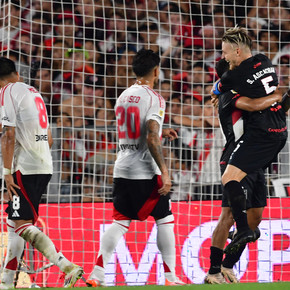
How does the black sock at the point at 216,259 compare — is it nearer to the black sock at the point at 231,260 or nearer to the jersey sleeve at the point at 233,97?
the black sock at the point at 231,260

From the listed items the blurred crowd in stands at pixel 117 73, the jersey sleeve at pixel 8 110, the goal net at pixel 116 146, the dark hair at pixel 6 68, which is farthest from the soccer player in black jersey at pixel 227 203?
the blurred crowd in stands at pixel 117 73

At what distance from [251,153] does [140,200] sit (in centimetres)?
94

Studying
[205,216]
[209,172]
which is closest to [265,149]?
[205,216]

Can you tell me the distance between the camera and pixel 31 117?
498 cm

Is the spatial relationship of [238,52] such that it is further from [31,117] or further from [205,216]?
[205,216]

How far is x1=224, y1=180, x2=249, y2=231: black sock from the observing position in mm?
4371

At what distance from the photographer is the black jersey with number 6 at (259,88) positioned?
4488 millimetres

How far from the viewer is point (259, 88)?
4504 mm

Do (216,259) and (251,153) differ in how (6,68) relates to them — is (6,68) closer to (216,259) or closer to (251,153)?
(251,153)

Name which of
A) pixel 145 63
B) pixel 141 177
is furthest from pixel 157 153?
pixel 145 63

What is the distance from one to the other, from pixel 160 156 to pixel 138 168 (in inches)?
8.5

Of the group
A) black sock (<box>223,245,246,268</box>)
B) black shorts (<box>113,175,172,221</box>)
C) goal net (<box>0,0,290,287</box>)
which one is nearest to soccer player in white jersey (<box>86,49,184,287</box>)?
black shorts (<box>113,175,172,221</box>)

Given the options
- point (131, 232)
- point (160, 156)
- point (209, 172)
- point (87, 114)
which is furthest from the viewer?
point (87, 114)

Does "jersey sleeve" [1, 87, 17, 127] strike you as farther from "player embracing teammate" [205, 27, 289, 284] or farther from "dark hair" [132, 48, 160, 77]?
"player embracing teammate" [205, 27, 289, 284]
